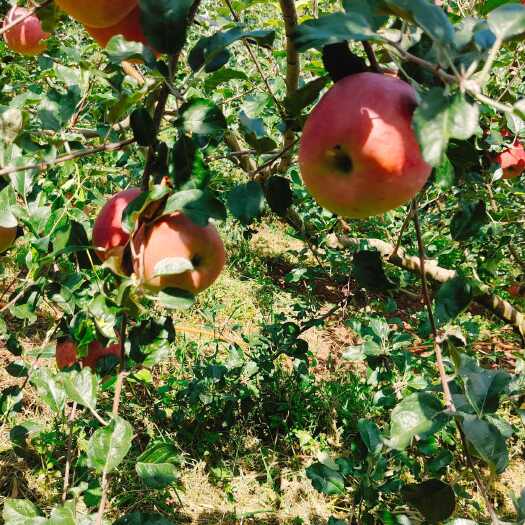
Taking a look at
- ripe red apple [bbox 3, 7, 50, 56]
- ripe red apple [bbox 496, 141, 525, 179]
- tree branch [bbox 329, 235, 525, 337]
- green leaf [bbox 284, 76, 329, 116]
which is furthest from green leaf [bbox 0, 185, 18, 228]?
ripe red apple [bbox 496, 141, 525, 179]

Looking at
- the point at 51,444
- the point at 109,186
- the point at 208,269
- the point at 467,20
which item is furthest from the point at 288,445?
the point at 109,186

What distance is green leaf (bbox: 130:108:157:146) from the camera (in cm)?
63

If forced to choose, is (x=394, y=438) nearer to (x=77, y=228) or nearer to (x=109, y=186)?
(x=77, y=228)

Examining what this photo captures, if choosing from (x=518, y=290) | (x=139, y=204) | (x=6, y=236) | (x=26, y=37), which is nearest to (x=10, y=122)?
(x=139, y=204)

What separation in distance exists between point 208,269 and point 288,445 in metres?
1.37

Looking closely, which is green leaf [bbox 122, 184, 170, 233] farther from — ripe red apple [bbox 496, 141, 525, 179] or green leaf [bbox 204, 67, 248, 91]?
ripe red apple [bbox 496, 141, 525, 179]

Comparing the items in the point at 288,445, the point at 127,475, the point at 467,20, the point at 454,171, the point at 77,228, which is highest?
the point at 467,20

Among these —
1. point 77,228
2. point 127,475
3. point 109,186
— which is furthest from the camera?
point 109,186

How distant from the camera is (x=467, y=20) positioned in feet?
1.80

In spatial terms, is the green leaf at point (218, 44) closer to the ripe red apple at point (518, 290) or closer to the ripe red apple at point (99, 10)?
the ripe red apple at point (99, 10)

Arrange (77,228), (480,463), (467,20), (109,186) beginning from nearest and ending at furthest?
(467,20) → (77,228) → (480,463) → (109,186)

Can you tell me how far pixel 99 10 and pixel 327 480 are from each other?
3.21 feet

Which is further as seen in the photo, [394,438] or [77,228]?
[77,228]

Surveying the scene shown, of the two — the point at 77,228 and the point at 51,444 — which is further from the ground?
the point at 77,228
